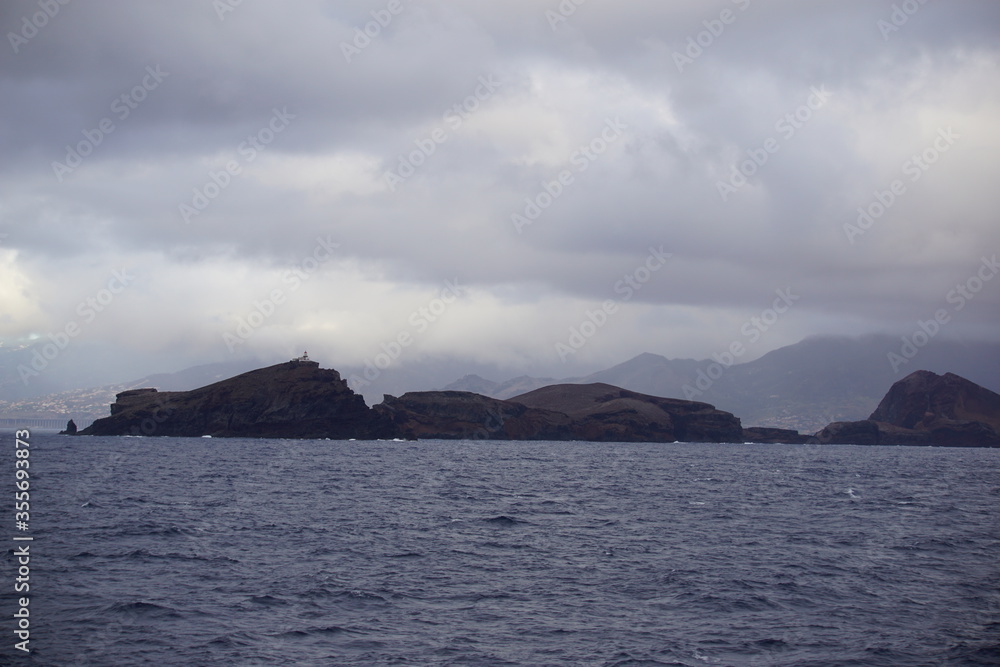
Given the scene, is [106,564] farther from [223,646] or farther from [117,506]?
[117,506]

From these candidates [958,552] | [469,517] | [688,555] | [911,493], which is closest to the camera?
Result: [688,555]

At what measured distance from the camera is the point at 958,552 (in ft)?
161

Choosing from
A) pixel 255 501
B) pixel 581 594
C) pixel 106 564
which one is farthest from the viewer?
pixel 255 501

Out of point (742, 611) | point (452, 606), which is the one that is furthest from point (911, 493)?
point (452, 606)

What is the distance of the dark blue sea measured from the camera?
28406 millimetres

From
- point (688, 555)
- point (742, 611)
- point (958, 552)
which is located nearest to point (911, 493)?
point (958, 552)

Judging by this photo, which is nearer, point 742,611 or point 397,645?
point 397,645

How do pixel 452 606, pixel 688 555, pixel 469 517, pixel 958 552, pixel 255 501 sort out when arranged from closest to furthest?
pixel 452 606
pixel 688 555
pixel 958 552
pixel 469 517
pixel 255 501

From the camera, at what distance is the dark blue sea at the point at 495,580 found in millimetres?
28406

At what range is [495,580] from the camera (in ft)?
127

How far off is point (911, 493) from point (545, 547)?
206 ft

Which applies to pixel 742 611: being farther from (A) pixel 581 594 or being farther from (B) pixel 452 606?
(B) pixel 452 606

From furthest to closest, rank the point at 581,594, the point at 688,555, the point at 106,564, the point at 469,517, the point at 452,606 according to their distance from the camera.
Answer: the point at 469,517 → the point at 688,555 → the point at 106,564 → the point at 581,594 → the point at 452,606

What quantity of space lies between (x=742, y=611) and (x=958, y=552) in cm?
2347
